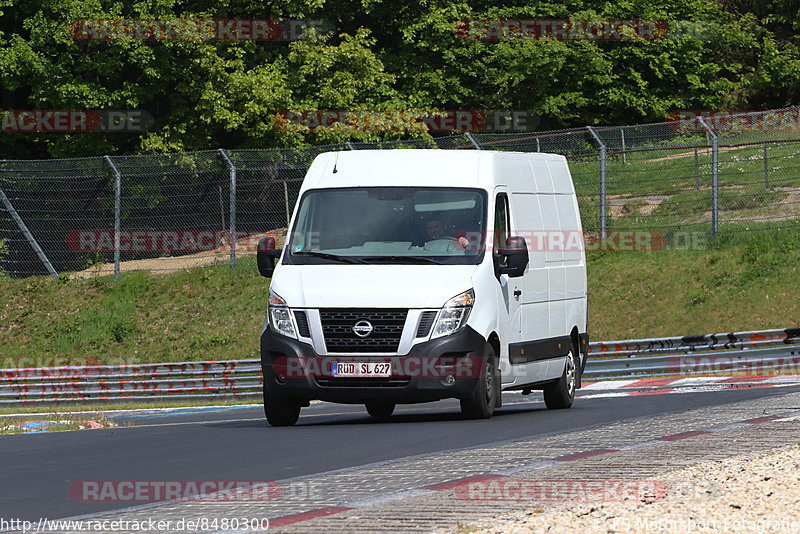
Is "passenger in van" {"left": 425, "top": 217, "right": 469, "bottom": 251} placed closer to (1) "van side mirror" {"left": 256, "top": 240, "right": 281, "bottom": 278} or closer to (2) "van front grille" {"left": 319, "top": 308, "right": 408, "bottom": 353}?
(2) "van front grille" {"left": 319, "top": 308, "right": 408, "bottom": 353}

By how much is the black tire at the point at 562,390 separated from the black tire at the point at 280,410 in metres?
3.28

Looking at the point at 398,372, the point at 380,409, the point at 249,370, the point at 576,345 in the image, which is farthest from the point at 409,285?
the point at 249,370

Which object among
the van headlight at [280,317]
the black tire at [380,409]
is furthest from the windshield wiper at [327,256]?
the black tire at [380,409]

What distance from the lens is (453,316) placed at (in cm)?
1310

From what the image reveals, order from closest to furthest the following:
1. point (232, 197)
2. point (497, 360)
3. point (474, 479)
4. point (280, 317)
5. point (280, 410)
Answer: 1. point (474, 479)
2. point (280, 317)
3. point (497, 360)
4. point (280, 410)
5. point (232, 197)

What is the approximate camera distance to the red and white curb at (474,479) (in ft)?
24.7

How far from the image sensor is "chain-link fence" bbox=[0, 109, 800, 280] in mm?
27562

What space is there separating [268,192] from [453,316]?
16880 mm

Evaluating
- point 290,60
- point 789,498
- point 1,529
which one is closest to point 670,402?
point 789,498

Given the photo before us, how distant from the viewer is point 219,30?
39438 millimetres

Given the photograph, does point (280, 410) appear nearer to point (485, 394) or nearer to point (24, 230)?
point (485, 394)

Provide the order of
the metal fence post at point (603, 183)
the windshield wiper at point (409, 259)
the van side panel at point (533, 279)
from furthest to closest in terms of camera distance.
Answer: the metal fence post at point (603, 183)
the van side panel at point (533, 279)
the windshield wiper at point (409, 259)

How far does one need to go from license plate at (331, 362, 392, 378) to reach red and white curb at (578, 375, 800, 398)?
236 inches

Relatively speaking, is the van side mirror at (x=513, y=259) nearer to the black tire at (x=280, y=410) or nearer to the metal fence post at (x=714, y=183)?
the black tire at (x=280, y=410)
